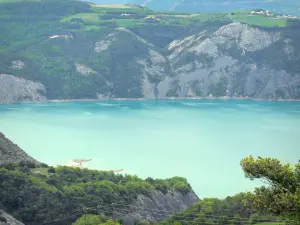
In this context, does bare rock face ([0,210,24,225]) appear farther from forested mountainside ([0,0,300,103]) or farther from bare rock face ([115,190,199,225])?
forested mountainside ([0,0,300,103])

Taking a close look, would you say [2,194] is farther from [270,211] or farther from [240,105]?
[240,105]

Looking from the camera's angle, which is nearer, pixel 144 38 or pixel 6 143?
pixel 6 143

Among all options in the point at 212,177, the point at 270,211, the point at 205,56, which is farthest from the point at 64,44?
the point at 270,211

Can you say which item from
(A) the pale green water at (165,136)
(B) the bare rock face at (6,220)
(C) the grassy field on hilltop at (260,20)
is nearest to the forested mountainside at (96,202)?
(B) the bare rock face at (6,220)

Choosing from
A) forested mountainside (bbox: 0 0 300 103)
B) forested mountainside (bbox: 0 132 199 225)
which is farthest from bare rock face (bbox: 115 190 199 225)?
forested mountainside (bbox: 0 0 300 103)

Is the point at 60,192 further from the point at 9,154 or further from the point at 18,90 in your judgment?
the point at 18,90

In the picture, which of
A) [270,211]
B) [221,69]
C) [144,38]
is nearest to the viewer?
[270,211]

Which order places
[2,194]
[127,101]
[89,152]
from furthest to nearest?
[127,101]
[89,152]
[2,194]

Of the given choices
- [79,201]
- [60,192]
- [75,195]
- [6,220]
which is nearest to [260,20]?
[75,195]
